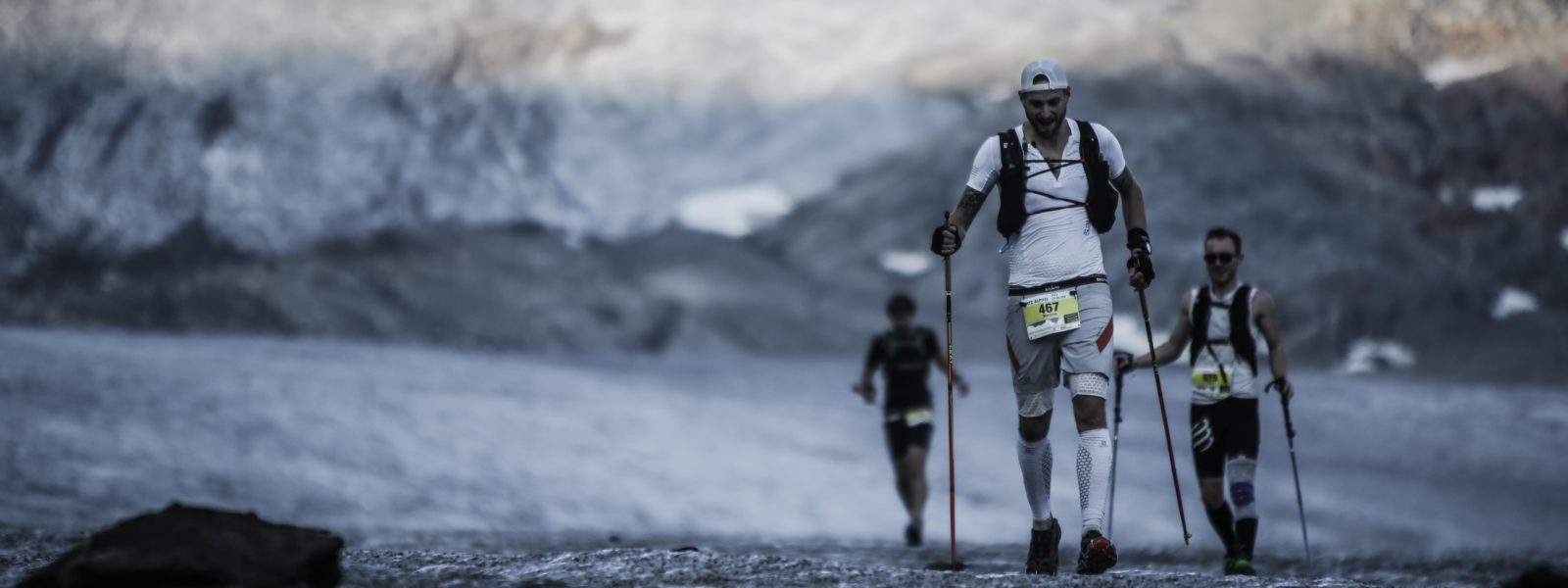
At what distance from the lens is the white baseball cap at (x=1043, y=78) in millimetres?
6660

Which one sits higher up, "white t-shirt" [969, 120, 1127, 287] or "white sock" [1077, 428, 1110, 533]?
"white t-shirt" [969, 120, 1127, 287]

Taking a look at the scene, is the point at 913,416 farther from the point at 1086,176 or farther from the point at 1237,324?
the point at 1086,176

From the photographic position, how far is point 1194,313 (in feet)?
29.3

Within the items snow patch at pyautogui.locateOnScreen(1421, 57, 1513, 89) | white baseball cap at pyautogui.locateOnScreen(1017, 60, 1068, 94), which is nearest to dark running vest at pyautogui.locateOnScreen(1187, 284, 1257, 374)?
white baseball cap at pyautogui.locateOnScreen(1017, 60, 1068, 94)

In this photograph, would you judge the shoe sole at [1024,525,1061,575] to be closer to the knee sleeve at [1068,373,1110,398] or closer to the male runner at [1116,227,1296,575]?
the knee sleeve at [1068,373,1110,398]

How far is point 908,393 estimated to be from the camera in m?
12.3

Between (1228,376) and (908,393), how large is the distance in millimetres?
3795

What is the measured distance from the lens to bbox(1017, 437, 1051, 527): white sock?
6.95m

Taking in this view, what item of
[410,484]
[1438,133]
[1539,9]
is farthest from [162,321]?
[1539,9]

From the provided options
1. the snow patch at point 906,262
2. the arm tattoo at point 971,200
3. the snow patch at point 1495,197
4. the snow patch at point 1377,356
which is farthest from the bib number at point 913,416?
the snow patch at point 1495,197

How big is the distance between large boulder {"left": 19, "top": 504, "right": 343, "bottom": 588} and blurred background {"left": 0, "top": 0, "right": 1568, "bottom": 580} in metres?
32.4

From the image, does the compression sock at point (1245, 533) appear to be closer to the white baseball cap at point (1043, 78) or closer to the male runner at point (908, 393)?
the white baseball cap at point (1043, 78)

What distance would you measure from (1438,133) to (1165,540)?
72.0m

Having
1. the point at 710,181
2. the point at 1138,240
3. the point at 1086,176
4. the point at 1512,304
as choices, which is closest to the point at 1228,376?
the point at 1138,240
